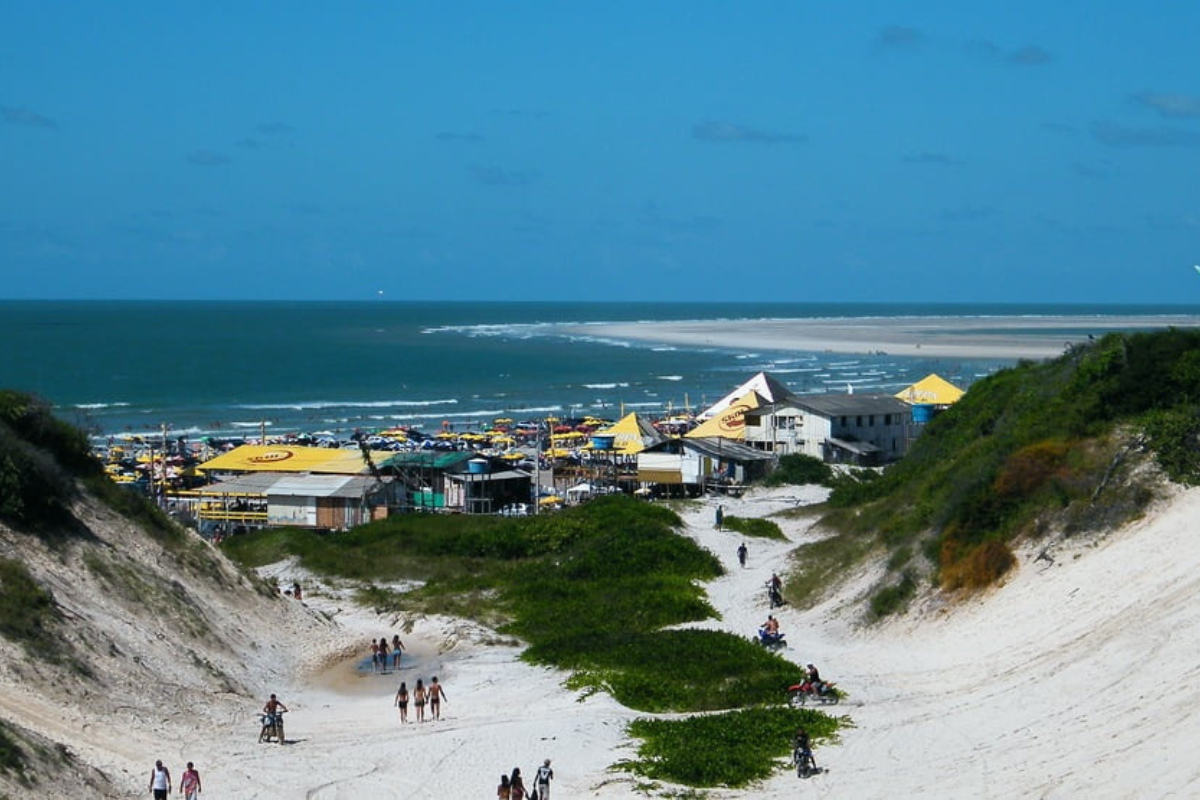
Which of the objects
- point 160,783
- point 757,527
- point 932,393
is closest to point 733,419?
point 932,393

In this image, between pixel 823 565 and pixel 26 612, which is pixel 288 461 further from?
pixel 26 612

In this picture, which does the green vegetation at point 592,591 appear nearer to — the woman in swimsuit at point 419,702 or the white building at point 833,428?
the woman in swimsuit at point 419,702

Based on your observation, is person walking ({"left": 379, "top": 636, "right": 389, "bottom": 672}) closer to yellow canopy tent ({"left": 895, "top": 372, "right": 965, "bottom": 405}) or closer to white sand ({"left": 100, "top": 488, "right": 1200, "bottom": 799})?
white sand ({"left": 100, "top": 488, "right": 1200, "bottom": 799})

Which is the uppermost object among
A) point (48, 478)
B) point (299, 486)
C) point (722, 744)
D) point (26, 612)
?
point (48, 478)

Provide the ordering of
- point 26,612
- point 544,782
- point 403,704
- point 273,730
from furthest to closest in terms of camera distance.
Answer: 1. point 403,704
2. point 26,612
3. point 273,730
4. point 544,782

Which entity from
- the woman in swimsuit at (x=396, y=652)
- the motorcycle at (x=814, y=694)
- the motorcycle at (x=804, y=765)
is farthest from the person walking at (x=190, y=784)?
the woman in swimsuit at (x=396, y=652)

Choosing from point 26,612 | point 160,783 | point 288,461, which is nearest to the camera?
point 160,783
